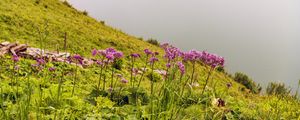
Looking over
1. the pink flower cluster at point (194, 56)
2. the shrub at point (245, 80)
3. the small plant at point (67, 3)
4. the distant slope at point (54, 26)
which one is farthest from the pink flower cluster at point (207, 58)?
the small plant at point (67, 3)

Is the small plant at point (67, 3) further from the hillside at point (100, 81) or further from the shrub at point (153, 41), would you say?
the shrub at point (153, 41)

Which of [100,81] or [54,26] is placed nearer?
[100,81]

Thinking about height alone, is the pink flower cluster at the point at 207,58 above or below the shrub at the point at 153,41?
below

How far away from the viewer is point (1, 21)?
12812 millimetres

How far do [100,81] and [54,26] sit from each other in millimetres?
5499

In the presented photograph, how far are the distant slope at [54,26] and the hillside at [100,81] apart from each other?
3 centimetres

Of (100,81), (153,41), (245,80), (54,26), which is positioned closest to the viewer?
(100,81)

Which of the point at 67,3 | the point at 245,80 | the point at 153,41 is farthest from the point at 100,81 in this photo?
the point at 153,41

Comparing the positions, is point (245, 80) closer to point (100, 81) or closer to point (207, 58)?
point (100, 81)

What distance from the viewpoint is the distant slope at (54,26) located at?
41.8 ft

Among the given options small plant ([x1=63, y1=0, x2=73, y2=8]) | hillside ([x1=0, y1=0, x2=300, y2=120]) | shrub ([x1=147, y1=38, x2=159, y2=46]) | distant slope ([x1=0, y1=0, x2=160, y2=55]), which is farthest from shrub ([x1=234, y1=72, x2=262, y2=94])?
small plant ([x1=63, y1=0, x2=73, y2=8])

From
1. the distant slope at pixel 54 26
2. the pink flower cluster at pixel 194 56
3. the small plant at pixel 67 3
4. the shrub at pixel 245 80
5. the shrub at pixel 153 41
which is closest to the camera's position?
the pink flower cluster at pixel 194 56

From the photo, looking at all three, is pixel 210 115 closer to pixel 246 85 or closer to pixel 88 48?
pixel 88 48

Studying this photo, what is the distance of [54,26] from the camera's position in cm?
1471
